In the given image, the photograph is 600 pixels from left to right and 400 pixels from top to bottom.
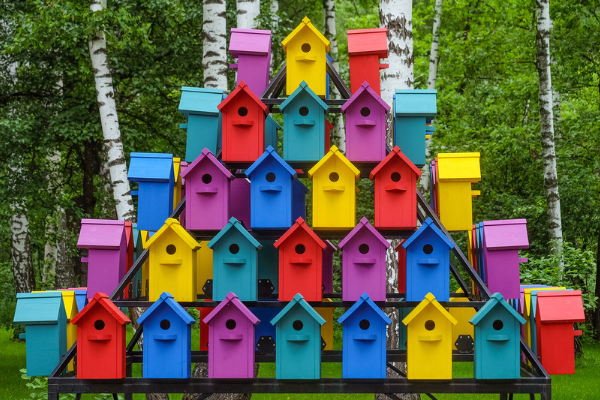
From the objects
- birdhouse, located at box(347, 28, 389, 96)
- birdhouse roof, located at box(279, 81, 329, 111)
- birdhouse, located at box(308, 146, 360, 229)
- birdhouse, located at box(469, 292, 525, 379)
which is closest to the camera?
birdhouse, located at box(469, 292, 525, 379)

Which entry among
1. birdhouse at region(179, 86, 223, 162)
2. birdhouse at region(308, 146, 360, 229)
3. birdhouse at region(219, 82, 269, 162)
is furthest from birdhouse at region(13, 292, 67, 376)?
birdhouse at region(308, 146, 360, 229)

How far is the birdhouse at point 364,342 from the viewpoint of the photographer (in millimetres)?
3498

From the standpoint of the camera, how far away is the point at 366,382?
348 cm

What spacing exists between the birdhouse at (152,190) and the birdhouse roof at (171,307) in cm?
73

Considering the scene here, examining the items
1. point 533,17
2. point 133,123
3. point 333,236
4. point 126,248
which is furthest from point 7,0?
point 533,17

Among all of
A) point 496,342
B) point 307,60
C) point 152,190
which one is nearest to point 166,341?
point 152,190

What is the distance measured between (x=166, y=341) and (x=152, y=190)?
1.06 metres

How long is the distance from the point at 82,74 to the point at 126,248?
648 cm

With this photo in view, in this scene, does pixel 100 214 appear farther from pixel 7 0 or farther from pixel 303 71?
pixel 303 71

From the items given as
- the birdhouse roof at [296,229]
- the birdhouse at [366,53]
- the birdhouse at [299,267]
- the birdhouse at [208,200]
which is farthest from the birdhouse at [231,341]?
the birdhouse at [366,53]

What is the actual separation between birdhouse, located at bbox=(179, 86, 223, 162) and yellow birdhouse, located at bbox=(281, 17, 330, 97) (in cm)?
49

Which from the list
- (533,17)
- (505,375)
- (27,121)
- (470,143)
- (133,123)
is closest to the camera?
(505,375)

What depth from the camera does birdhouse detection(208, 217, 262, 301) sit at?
367cm

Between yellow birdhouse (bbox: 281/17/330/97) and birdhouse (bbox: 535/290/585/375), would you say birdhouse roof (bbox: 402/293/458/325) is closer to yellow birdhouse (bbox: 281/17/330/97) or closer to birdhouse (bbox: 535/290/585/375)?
birdhouse (bbox: 535/290/585/375)
